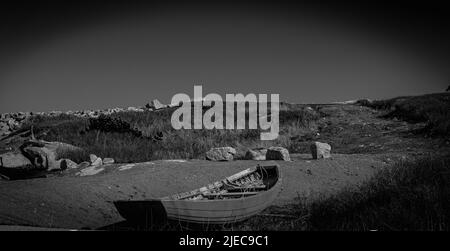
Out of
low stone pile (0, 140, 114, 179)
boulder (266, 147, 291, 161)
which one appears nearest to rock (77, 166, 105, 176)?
low stone pile (0, 140, 114, 179)

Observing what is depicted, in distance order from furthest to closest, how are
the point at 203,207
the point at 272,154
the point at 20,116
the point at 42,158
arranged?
the point at 20,116 < the point at 42,158 < the point at 272,154 < the point at 203,207

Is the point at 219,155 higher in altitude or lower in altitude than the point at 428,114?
lower

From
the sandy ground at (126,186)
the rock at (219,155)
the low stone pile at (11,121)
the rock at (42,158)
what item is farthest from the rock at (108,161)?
the low stone pile at (11,121)

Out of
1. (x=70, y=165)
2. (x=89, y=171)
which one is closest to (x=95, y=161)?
(x=70, y=165)

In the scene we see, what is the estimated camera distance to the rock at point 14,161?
45.2 ft

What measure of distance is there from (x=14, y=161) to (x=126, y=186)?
5714mm

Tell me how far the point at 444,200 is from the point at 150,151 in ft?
38.6

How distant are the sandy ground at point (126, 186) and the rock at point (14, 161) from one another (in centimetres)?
204

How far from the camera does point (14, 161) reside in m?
13.9

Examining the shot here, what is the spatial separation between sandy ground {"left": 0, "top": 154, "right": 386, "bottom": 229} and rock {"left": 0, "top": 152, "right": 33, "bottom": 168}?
2040mm

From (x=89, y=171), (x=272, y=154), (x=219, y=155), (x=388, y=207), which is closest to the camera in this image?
(x=388, y=207)

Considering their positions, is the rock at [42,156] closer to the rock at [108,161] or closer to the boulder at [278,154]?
the rock at [108,161]

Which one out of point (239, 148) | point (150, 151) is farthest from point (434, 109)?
point (150, 151)

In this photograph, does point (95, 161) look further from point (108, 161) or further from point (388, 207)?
point (388, 207)
